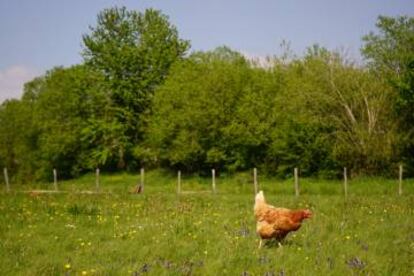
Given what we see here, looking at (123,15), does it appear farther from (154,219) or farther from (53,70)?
(154,219)

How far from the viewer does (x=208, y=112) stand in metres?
46.8

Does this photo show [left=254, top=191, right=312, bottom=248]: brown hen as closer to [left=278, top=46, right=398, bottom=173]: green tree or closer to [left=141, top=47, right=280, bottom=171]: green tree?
[left=278, top=46, right=398, bottom=173]: green tree

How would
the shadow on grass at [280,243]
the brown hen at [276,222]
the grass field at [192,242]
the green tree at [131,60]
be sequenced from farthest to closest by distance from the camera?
the green tree at [131,60] < the shadow on grass at [280,243] < the brown hen at [276,222] < the grass field at [192,242]

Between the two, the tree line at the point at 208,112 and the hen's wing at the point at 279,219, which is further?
the tree line at the point at 208,112

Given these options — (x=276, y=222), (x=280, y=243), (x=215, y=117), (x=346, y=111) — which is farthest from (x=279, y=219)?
(x=215, y=117)

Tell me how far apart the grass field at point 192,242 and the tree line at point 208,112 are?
2313 cm

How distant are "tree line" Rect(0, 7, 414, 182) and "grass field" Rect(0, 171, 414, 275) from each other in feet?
75.9

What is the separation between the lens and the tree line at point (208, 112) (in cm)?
4012

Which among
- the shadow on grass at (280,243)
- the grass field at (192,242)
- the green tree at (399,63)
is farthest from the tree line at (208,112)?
the shadow on grass at (280,243)

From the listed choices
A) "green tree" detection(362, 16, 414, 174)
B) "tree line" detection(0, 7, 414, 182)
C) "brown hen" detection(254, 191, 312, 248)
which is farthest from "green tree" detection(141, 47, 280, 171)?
"brown hen" detection(254, 191, 312, 248)

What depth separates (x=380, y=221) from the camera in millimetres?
14242

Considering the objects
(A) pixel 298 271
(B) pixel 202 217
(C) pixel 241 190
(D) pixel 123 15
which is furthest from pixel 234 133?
(A) pixel 298 271

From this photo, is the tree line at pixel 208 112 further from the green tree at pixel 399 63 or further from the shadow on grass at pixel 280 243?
the shadow on grass at pixel 280 243

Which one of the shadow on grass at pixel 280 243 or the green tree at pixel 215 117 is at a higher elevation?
the green tree at pixel 215 117
